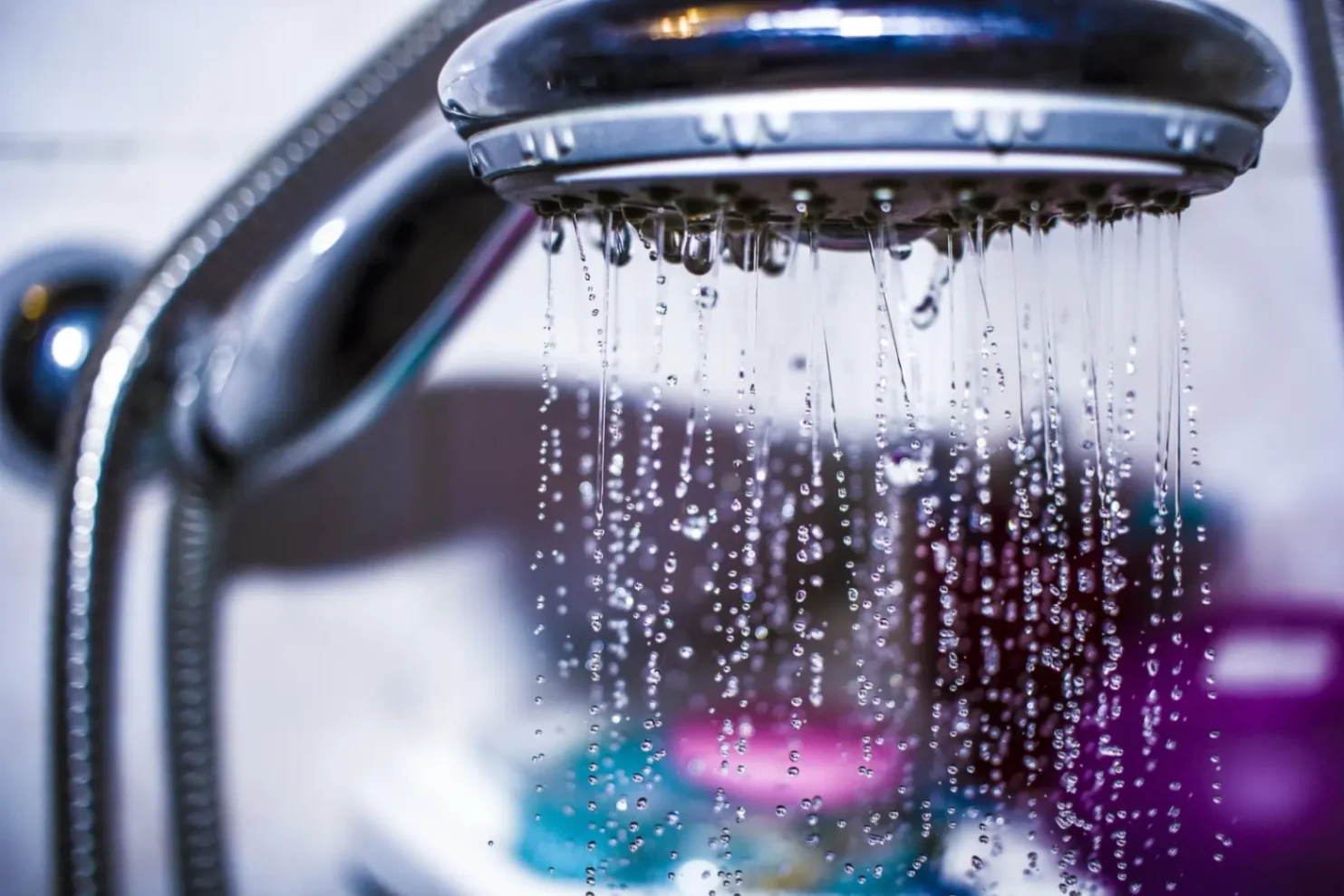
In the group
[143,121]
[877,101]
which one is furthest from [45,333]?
[877,101]

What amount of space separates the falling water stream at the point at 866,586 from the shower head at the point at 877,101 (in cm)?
24

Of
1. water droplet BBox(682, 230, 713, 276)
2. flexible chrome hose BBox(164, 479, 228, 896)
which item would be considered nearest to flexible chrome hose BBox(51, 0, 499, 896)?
flexible chrome hose BBox(164, 479, 228, 896)

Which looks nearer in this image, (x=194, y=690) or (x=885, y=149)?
(x=885, y=149)

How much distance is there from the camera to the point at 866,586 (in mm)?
490

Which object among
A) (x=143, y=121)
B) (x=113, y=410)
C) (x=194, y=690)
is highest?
(x=143, y=121)

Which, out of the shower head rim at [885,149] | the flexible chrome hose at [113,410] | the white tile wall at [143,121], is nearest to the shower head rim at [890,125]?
the shower head rim at [885,149]

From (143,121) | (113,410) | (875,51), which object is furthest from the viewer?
(143,121)

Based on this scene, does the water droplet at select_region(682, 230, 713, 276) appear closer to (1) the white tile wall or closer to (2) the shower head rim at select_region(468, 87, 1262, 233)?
(2) the shower head rim at select_region(468, 87, 1262, 233)

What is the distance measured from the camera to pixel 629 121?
209 millimetres

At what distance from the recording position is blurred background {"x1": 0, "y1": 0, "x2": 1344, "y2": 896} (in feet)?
1.59

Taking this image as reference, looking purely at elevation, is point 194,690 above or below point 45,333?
below

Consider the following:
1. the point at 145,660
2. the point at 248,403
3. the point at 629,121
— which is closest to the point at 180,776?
the point at 145,660

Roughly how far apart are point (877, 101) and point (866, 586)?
1.05 ft

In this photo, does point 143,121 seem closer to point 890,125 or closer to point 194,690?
point 194,690
